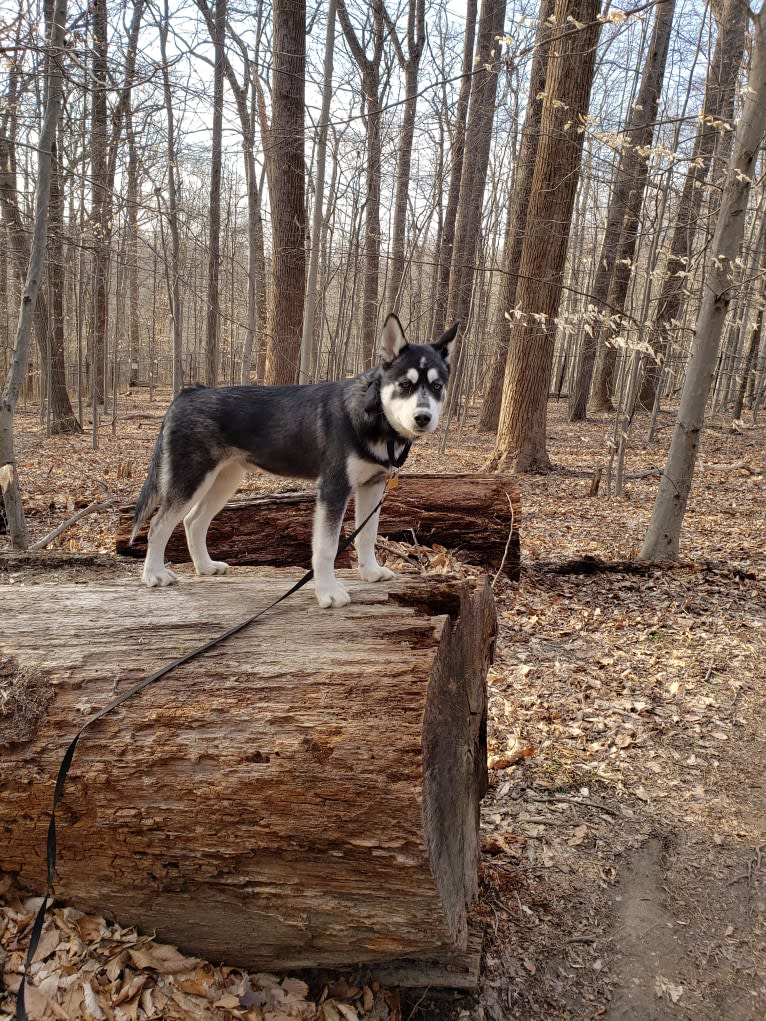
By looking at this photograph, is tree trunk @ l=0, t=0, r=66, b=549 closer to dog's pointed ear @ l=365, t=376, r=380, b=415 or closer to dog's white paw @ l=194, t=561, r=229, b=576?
dog's white paw @ l=194, t=561, r=229, b=576

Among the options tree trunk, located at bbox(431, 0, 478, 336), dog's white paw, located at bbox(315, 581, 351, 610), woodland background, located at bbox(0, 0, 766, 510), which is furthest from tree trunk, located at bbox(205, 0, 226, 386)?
dog's white paw, located at bbox(315, 581, 351, 610)

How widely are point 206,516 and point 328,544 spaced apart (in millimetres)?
1284

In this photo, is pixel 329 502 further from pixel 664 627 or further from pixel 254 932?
pixel 664 627

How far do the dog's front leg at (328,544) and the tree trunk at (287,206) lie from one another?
8483 millimetres

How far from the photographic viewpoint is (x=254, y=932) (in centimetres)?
255

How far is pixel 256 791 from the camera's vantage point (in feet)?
7.90

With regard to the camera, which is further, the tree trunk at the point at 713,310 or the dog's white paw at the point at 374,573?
the tree trunk at the point at 713,310

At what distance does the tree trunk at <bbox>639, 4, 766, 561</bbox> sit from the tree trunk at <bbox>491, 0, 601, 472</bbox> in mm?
2687

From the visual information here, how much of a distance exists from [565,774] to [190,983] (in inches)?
96.9

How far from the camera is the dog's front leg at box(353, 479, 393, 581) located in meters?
3.85

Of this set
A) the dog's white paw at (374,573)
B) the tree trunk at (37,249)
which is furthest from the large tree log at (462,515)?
the tree trunk at (37,249)

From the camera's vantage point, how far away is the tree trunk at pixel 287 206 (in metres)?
11.0

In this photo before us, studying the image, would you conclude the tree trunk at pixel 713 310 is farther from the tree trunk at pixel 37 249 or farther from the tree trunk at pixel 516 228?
the tree trunk at pixel 516 228

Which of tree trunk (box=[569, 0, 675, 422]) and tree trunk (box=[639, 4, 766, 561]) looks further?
tree trunk (box=[569, 0, 675, 422])
